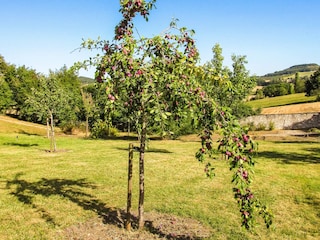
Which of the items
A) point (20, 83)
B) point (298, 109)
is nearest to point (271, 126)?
point (298, 109)

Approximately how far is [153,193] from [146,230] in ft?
11.9

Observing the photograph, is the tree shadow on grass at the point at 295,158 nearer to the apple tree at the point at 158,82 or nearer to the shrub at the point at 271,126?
the apple tree at the point at 158,82

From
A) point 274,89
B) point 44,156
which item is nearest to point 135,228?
point 44,156

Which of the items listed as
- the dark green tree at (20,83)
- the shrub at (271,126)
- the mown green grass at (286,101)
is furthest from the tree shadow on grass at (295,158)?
the dark green tree at (20,83)

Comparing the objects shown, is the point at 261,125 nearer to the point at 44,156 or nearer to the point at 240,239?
the point at 44,156

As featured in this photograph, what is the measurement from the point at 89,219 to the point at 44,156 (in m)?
13.4

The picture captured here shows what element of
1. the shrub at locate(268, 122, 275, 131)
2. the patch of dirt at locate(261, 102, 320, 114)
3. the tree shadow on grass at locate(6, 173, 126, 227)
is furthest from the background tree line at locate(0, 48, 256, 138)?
the patch of dirt at locate(261, 102, 320, 114)

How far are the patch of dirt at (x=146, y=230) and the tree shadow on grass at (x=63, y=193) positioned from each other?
40 centimetres

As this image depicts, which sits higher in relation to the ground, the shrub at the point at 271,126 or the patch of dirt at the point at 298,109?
the patch of dirt at the point at 298,109

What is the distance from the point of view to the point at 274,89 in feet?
325

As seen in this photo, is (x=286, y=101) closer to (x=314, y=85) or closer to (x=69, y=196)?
(x=314, y=85)

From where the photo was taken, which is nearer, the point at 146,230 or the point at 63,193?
the point at 146,230

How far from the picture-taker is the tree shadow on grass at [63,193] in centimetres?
895

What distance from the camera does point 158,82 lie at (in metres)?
6.55
